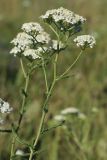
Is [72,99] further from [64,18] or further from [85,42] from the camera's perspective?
[64,18]

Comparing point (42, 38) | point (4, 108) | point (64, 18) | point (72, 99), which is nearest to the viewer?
point (4, 108)

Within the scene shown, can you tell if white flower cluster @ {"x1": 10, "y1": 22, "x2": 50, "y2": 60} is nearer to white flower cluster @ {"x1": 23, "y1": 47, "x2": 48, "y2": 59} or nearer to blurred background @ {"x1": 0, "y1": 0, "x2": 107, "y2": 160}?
white flower cluster @ {"x1": 23, "y1": 47, "x2": 48, "y2": 59}

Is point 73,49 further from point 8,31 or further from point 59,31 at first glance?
point 59,31

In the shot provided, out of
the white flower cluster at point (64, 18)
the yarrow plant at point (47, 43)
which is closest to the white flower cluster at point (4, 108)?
the yarrow plant at point (47, 43)

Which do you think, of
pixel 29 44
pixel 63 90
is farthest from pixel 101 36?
pixel 29 44

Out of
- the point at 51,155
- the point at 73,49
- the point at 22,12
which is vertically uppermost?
the point at 22,12

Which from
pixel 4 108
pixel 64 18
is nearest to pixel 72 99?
pixel 64 18

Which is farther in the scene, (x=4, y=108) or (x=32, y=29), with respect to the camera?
(x=32, y=29)

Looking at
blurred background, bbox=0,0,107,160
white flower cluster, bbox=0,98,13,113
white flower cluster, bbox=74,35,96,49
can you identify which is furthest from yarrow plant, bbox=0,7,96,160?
blurred background, bbox=0,0,107,160
